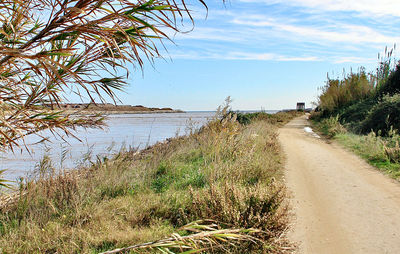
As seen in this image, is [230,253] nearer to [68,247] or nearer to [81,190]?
[68,247]

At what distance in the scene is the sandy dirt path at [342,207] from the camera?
3.85 m

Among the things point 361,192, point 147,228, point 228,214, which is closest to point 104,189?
point 147,228

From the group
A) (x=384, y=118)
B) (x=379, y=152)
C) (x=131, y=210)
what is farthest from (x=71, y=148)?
(x=384, y=118)

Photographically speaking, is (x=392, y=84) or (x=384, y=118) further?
(x=392, y=84)

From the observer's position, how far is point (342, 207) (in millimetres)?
5094

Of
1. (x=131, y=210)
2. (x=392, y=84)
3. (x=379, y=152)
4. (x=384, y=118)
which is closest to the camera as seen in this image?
(x=131, y=210)

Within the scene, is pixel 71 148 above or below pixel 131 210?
above

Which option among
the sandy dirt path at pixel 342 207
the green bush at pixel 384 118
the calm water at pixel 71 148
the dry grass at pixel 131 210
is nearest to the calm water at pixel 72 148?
the calm water at pixel 71 148

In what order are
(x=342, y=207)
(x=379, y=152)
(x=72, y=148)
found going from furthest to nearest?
(x=72, y=148), (x=379, y=152), (x=342, y=207)

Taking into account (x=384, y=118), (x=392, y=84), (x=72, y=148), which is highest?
(x=392, y=84)

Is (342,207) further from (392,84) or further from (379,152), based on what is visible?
(392,84)

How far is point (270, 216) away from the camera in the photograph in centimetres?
371

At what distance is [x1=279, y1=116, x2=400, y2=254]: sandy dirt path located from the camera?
151 inches

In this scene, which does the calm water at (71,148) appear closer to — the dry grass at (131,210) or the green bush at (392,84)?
the dry grass at (131,210)
